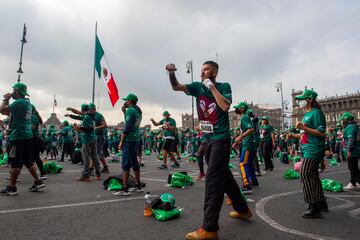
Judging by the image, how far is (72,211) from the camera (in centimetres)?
445

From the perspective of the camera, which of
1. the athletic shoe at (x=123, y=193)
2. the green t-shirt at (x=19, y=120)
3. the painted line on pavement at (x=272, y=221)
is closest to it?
the painted line on pavement at (x=272, y=221)

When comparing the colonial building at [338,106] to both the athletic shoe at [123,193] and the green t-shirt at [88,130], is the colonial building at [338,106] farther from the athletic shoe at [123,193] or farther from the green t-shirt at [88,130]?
the athletic shoe at [123,193]

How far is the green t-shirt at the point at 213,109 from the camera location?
344cm

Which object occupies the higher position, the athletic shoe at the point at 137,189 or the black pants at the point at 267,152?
the black pants at the point at 267,152

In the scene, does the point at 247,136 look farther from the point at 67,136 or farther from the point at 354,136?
the point at 67,136

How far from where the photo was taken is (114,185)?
20.9 feet

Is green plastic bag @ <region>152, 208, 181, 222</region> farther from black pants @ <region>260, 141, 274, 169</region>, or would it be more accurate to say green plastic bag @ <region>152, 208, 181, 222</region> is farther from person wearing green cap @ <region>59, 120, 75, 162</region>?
person wearing green cap @ <region>59, 120, 75, 162</region>

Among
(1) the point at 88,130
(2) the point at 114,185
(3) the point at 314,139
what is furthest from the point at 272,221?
(1) the point at 88,130

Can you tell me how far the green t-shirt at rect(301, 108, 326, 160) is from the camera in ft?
14.2

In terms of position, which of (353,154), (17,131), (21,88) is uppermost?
(21,88)

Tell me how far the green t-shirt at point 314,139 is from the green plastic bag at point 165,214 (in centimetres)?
210

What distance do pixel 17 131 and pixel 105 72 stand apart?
31.1 feet

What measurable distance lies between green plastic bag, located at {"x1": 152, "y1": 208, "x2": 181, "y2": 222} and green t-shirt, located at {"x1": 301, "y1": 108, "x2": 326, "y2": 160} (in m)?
2.10

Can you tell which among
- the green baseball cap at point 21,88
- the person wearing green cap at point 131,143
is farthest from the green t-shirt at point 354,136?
the green baseball cap at point 21,88
